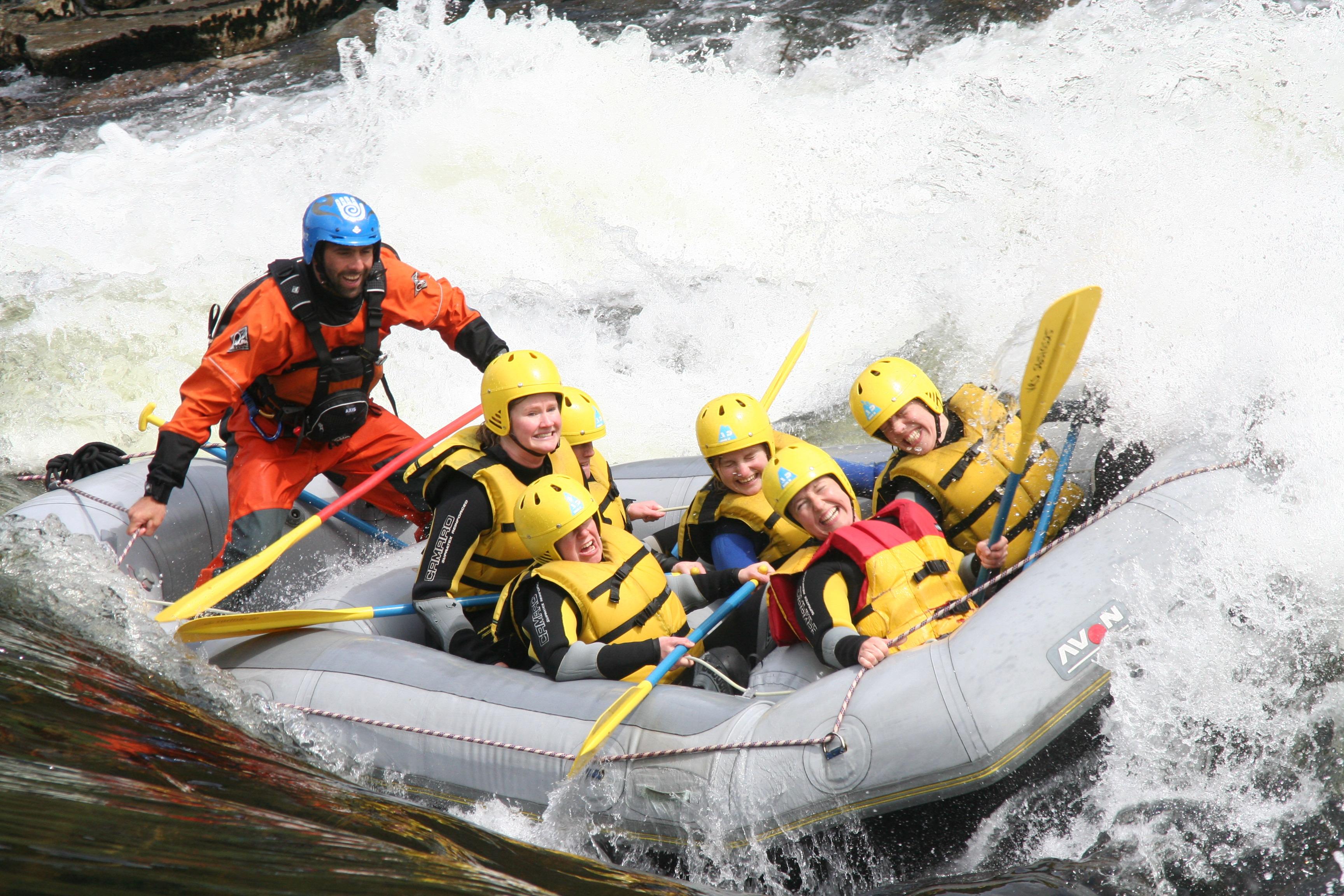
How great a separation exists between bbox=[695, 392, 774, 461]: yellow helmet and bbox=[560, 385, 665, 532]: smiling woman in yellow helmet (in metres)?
0.42

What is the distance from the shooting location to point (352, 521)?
186 inches

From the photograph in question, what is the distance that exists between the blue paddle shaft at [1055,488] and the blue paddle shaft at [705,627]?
878mm

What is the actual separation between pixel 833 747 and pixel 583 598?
93 centimetres

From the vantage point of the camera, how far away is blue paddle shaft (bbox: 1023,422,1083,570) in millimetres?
3305

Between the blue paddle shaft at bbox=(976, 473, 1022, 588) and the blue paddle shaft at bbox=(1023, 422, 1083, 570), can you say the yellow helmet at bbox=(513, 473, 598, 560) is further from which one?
the blue paddle shaft at bbox=(1023, 422, 1083, 570)

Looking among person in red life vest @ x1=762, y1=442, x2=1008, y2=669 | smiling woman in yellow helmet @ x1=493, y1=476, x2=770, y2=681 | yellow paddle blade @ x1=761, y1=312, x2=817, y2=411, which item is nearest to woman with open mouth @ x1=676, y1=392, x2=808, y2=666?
smiling woman in yellow helmet @ x1=493, y1=476, x2=770, y2=681

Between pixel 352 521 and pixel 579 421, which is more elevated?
pixel 579 421

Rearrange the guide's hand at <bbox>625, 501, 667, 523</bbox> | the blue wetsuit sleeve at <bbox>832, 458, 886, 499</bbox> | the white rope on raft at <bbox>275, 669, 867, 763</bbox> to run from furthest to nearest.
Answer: the blue wetsuit sleeve at <bbox>832, 458, 886, 499</bbox>, the guide's hand at <bbox>625, 501, 667, 523</bbox>, the white rope on raft at <bbox>275, 669, 867, 763</bbox>

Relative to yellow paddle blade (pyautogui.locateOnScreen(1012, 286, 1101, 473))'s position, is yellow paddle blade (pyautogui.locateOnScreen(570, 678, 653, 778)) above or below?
below

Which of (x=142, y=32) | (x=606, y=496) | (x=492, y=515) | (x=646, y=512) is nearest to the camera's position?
(x=492, y=515)

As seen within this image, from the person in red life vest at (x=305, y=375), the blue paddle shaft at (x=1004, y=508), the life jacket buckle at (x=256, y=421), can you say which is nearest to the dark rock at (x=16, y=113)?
the person in red life vest at (x=305, y=375)

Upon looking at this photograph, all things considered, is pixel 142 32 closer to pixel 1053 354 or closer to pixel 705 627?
pixel 705 627

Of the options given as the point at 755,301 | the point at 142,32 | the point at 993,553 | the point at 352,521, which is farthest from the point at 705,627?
the point at 142,32

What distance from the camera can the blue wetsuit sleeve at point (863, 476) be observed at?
457cm
